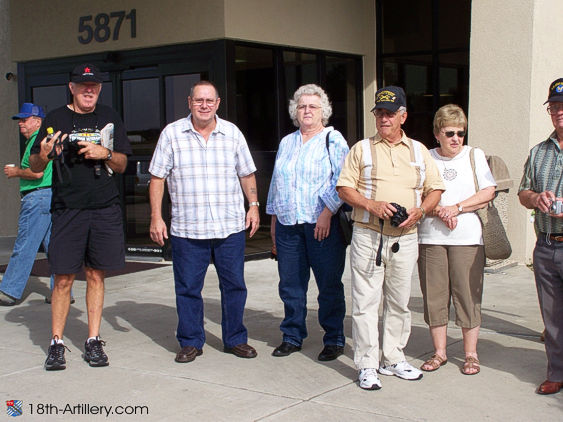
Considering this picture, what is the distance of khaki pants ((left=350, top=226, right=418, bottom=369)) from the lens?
16.0ft

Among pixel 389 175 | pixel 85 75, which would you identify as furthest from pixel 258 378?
pixel 85 75

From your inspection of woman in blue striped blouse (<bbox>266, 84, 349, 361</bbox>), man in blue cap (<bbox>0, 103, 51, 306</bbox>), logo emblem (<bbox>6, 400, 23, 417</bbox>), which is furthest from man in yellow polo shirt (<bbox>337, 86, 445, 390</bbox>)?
man in blue cap (<bbox>0, 103, 51, 306</bbox>)

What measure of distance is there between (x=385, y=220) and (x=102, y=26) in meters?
7.01

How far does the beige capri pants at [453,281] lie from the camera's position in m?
5.10

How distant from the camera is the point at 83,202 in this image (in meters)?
5.46

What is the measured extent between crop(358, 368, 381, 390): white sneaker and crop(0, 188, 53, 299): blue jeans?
4004 mm

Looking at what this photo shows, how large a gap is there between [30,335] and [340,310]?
2616mm

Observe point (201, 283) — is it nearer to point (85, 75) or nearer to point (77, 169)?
point (77, 169)

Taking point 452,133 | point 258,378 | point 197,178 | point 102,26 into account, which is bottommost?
point 258,378

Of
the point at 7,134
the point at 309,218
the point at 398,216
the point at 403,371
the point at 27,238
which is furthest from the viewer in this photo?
the point at 7,134

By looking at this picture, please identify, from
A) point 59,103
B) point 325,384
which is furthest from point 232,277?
point 59,103

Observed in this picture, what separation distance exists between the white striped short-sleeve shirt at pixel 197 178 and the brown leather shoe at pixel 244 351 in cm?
81

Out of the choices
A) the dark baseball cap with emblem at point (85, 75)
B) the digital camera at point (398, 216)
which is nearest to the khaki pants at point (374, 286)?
the digital camera at point (398, 216)

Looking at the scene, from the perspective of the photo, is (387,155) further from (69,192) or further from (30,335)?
(30,335)
